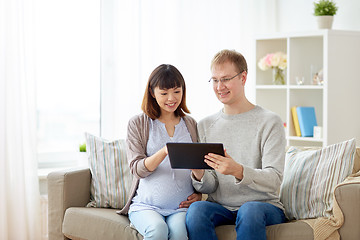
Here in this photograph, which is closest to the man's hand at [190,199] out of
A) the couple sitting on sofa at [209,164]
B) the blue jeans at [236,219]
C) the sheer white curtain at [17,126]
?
the couple sitting on sofa at [209,164]

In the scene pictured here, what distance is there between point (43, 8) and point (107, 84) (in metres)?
0.70

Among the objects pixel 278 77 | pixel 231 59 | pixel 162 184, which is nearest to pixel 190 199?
pixel 162 184

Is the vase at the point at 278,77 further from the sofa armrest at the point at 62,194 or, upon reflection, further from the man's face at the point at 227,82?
the sofa armrest at the point at 62,194

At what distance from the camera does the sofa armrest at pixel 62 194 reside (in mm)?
2705

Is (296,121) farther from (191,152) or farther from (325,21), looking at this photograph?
(191,152)

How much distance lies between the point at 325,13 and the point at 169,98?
175 centimetres

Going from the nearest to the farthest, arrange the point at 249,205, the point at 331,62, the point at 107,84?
the point at 249,205, the point at 331,62, the point at 107,84

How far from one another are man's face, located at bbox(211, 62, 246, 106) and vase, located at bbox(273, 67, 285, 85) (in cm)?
163

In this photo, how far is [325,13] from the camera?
3643mm

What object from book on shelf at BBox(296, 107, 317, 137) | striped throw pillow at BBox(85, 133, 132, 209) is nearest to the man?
striped throw pillow at BBox(85, 133, 132, 209)

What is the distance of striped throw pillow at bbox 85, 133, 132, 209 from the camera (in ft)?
9.07

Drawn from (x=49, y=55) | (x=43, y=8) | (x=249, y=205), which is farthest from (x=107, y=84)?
(x=249, y=205)

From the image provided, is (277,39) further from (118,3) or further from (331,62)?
(118,3)

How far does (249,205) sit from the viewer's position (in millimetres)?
2176
